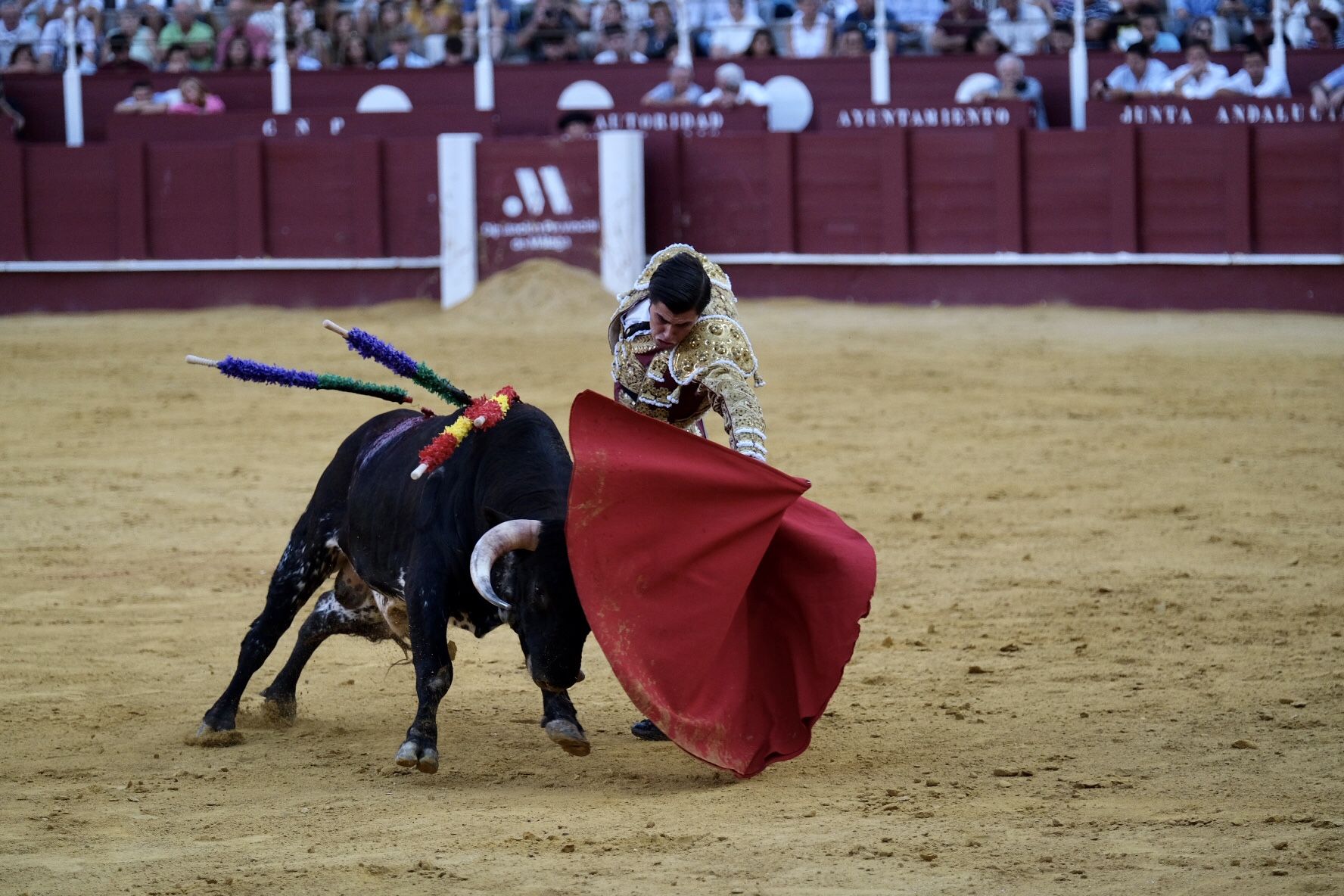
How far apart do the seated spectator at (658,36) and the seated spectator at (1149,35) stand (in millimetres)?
2997

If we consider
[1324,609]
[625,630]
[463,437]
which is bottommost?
[1324,609]

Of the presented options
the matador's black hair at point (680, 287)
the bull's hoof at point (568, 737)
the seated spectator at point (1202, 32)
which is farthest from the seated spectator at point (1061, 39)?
the bull's hoof at point (568, 737)

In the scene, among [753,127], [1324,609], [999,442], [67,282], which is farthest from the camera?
[67,282]

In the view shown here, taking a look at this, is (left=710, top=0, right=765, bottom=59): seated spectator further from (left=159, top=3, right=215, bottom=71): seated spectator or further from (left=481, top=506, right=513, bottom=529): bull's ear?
(left=481, top=506, right=513, bottom=529): bull's ear

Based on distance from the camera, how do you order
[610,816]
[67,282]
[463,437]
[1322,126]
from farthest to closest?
[67,282], [1322,126], [463,437], [610,816]

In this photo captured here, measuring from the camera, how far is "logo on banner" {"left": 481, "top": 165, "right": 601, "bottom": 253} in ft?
37.3

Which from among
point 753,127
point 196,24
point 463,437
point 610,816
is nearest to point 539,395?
point 753,127

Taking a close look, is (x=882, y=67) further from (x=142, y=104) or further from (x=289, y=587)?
(x=289, y=587)

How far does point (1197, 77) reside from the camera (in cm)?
1063

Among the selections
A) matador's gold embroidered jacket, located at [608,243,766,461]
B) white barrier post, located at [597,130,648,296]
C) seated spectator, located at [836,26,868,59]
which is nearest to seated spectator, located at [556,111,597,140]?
white barrier post, located at [597,130,648,296]

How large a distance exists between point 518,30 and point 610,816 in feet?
33.2

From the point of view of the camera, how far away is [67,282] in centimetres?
1228

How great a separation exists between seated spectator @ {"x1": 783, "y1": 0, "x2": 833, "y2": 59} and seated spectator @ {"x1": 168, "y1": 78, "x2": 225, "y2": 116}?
13.3ft

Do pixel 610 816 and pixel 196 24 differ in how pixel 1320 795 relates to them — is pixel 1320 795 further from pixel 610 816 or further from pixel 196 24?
pixel 196 24
